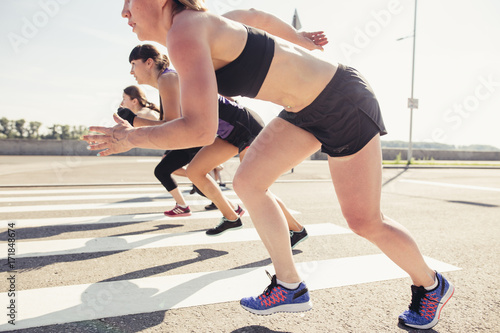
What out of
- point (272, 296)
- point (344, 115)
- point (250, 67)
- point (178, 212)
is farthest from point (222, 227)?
point (250, 67)

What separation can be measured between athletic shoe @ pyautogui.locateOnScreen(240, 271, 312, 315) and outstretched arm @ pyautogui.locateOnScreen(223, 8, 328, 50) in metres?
1.51

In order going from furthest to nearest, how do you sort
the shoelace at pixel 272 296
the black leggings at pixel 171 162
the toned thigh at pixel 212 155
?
the black leggings at pixel 171 162, the toned thigh at pixel 212 155, the shoelace at pixel 272 296

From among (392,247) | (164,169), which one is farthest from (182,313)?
(164,169)

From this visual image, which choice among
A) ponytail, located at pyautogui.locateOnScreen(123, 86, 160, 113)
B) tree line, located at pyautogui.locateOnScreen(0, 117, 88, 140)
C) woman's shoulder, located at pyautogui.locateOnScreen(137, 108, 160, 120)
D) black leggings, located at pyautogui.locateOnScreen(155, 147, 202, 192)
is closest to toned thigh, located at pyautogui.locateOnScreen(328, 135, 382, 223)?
black leggings, located at pyautogui.locateOnScreen(155, 147, 202, 192)

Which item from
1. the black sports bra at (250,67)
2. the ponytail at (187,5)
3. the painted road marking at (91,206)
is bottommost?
the painted road marking at (91,206)

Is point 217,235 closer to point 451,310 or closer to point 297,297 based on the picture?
point 297,297

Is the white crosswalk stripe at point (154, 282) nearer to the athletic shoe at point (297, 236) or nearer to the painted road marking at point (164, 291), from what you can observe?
the painted road marking at point (164, 291)

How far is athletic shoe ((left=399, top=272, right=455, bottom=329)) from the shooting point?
1970 mm

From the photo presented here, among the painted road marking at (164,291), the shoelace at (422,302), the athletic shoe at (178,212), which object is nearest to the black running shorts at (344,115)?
the shoelace at (422,302)

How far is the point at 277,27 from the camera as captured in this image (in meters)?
2.39

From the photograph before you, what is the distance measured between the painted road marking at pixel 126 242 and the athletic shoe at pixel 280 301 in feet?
5.78

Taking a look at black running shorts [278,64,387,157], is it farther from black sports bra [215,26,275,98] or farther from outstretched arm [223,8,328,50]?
outstretched arm [223,8,328,50]

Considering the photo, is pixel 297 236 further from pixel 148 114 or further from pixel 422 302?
pixel 148 114

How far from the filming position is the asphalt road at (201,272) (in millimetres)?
2043
